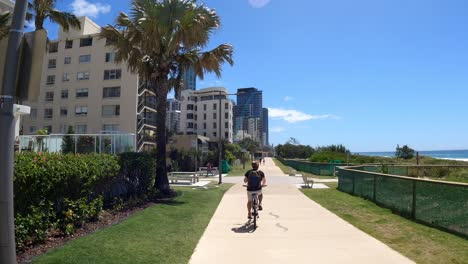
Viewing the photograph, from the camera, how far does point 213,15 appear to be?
1745 centimetres

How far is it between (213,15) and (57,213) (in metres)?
11.6

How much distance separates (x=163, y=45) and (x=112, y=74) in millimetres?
44096

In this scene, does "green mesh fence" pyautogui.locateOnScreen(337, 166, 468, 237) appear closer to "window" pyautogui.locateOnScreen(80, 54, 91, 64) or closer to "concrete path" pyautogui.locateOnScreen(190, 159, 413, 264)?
"concrete path" pyautogui.locateOnScreen(190, 159, 413, 264)

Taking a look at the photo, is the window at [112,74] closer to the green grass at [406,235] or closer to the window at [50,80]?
the window at [50,80]

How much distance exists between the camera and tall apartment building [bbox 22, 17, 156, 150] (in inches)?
2238

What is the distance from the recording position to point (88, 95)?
2318 inches

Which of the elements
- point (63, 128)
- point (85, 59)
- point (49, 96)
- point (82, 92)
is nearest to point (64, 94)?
point (49, 96)

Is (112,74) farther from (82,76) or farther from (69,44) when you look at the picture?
(69,44)

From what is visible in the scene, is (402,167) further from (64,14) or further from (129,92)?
(129,92)

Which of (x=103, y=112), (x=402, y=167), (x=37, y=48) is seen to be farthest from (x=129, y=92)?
(x=37, y=48)

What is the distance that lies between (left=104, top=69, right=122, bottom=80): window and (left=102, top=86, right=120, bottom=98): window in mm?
1406

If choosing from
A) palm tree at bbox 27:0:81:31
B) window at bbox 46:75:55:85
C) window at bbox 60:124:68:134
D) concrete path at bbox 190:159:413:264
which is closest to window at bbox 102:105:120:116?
window at bbox 60:124:68:134

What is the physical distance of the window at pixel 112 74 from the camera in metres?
57.7

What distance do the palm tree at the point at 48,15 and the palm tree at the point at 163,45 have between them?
6239mm
